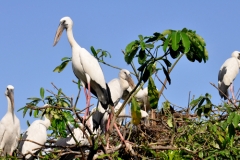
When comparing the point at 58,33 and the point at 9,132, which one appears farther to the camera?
the point at 9,132

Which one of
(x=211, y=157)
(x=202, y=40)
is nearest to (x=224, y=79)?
(x=211, y=157)

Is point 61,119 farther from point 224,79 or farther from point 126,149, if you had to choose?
point 224,79

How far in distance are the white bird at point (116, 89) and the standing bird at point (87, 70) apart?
409 millimetres

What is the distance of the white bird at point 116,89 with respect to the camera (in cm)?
875

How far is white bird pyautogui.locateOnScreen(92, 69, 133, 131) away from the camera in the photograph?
875cm

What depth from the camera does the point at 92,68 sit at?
8305 millimetres

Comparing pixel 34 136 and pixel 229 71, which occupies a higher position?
pixel 229 71

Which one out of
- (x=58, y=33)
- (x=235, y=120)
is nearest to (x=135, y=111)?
(x=235, y=120)

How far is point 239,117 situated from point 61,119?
1.84 metres

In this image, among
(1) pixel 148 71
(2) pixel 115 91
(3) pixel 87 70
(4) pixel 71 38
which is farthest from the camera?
(2) pixel 115 91

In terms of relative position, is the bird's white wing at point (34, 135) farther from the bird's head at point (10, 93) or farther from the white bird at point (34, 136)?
the bird's head at point (10, 93)

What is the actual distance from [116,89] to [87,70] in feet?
4.30

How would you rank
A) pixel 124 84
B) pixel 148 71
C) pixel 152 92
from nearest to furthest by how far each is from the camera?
pixel 148 71 < pixel 152 92 < pixel 124 84

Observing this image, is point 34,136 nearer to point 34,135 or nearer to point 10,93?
point 34,135
